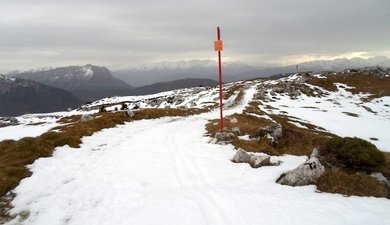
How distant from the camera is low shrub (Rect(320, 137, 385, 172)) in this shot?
13.5 m

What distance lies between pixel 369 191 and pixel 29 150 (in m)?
15.4

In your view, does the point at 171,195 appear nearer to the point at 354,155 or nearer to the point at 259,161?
the point at 259,161

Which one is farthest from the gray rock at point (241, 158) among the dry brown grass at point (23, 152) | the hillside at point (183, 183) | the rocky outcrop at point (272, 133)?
the dry brown grass at point (23, 152)

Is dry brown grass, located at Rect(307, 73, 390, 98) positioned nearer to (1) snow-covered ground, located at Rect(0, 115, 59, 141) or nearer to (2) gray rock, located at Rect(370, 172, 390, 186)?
(1) snow-covered ground, located at Rect(0, 115, 59, 141)

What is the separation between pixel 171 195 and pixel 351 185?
6.51 metres

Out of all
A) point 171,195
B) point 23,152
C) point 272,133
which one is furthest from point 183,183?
point 272,133

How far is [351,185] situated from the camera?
39.1ft

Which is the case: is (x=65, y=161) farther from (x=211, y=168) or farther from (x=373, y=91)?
(x=373, y=91)

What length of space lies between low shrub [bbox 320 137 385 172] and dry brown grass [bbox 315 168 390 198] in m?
1.04

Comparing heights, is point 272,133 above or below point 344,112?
above

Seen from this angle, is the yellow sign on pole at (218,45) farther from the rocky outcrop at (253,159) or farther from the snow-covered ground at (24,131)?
the snow-covered ground at (24,131)

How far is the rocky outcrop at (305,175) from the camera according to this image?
1240 cm

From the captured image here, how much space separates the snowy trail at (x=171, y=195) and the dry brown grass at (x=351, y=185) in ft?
1.56

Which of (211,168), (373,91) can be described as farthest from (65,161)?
(373,91)
